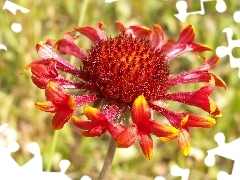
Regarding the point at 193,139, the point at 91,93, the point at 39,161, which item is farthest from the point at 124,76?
the point at 193,139

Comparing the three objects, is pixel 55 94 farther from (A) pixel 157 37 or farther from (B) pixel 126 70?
(A) pixel 157 37

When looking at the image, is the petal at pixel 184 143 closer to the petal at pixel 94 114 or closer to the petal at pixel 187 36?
the petal at pixel 94 114

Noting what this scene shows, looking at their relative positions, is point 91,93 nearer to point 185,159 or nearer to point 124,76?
point 124,76

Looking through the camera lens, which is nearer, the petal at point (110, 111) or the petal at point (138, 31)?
the petal at point (110, 111)
